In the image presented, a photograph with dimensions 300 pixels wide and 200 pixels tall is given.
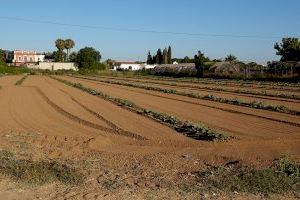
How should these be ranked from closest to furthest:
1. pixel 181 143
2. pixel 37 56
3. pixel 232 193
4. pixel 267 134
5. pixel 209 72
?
pixel 232 193 < pixel 181 143 < pixel 267 134 < pixel 209 72 < pixel 37 56

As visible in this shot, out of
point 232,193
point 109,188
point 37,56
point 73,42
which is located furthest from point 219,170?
point 37,56

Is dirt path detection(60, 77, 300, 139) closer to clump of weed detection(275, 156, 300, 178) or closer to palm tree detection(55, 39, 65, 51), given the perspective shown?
clump of weed detection(275, 156, 300, 178)

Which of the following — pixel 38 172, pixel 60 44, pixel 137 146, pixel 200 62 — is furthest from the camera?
pixel 60 44

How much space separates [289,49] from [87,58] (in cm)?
6730

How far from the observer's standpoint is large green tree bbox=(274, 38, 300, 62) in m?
76.8

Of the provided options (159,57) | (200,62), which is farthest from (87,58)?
(200,62)

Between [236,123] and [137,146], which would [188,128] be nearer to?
[236,123]

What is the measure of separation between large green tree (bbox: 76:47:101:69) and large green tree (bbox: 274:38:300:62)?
61.2m

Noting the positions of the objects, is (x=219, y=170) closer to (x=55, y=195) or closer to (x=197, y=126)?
(x=55, y=195)

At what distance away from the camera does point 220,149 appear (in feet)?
37.7

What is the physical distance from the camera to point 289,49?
78.1 m

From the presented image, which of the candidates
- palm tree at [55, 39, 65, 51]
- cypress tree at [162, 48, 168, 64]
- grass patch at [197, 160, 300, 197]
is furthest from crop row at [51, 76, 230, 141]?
palm tree at [55, 39, 65, 51]

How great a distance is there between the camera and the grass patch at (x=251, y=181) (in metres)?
7.96

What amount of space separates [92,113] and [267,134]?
8423 mm
